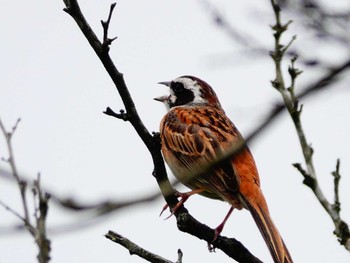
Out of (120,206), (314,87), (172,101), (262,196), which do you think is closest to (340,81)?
(314,87)

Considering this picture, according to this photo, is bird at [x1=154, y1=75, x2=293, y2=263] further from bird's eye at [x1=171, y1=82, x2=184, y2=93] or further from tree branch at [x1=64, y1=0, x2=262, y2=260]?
tree branch at [x1=64, y1=0, x2=262, y2=260]

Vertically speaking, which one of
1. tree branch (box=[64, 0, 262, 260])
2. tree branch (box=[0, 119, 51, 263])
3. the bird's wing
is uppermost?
the bird's wing

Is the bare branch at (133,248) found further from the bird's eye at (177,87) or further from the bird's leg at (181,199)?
the bird's eye at (177,87)

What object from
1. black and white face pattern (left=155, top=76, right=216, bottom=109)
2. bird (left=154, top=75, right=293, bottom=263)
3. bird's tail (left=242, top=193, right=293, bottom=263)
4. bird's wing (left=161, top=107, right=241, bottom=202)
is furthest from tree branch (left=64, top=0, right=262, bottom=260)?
black and white face pattern (left=155, top=76, right=216, bottom=109)

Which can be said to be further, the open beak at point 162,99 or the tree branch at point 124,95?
the open beak at point 162,99

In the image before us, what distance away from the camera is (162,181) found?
17.7 ft

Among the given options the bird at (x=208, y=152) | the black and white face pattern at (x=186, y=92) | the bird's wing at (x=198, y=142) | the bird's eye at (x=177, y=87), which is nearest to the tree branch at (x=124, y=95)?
the bird at (x=208, y=152)

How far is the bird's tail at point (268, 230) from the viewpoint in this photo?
6023 mm

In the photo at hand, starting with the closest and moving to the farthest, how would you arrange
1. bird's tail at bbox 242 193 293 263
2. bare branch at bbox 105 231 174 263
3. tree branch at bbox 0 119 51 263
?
tree branch at bbox 0 119 51 263 < bare branch at bbox 105 231 174 263 < bird's tail at bbox 242 193 293 263

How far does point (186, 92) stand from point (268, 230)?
3.54m

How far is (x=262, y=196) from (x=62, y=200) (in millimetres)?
4864

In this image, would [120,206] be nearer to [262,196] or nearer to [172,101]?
[262,196]

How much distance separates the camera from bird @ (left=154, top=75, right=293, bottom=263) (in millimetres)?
6680

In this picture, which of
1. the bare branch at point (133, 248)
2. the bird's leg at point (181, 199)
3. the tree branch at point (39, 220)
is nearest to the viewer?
the tree branch at point (39, 220)
